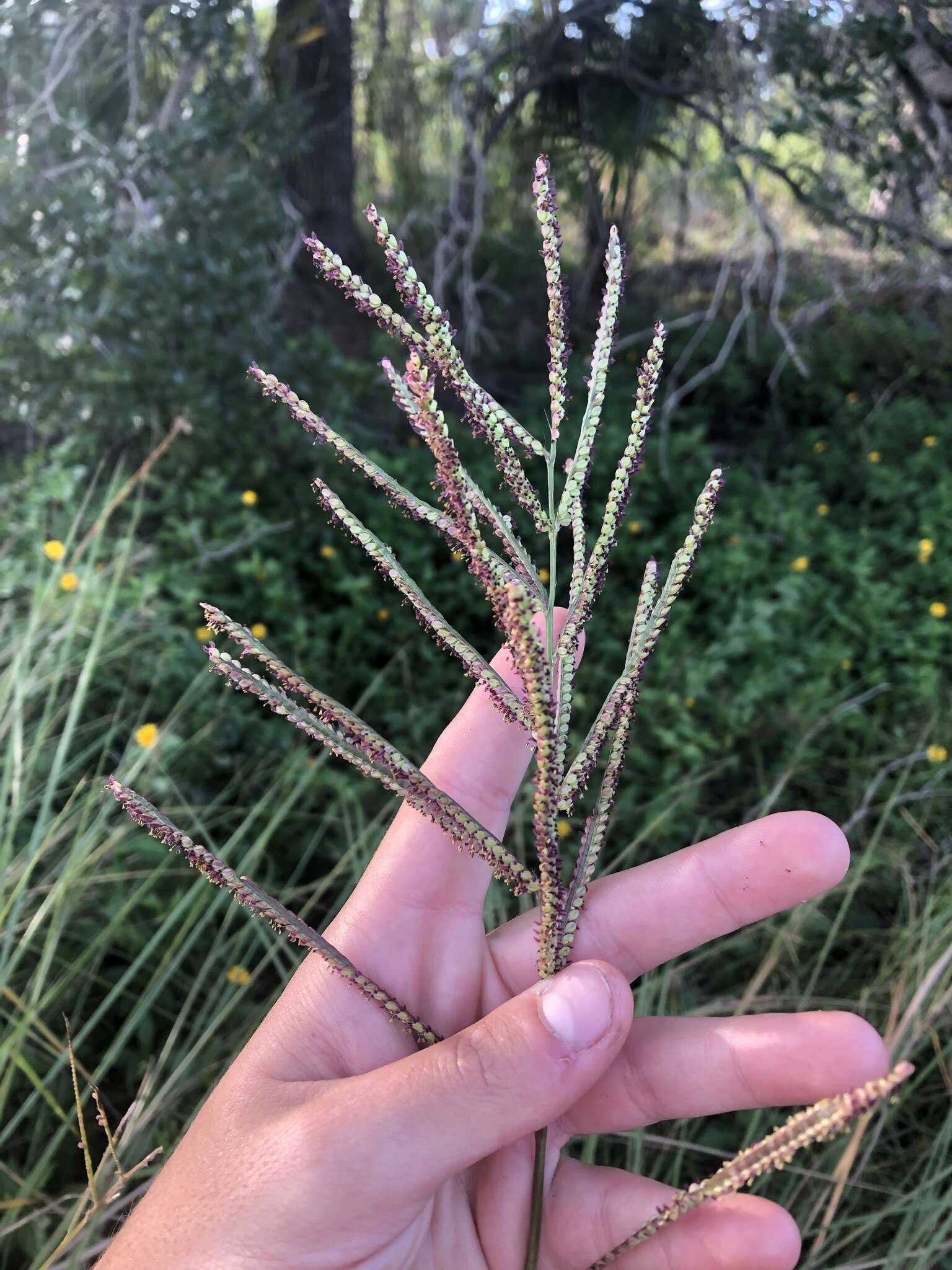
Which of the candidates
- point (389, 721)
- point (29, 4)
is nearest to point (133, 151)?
point (29, 4)

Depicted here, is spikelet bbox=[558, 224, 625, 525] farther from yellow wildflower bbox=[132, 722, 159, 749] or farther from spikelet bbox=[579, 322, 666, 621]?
yellow wildflower bbox=[132, 722, 159, 749]

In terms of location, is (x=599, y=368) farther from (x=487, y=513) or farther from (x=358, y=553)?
(x=358, y=553)

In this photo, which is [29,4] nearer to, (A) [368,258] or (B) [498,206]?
(A) [368,258]

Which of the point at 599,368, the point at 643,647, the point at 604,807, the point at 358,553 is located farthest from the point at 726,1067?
the point at 358,553

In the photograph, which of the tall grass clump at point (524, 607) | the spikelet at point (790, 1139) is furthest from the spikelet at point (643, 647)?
the spikelet at point (790, 1139)

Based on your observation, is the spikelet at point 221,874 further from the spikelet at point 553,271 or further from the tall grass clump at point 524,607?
the spikelet at point 553,271

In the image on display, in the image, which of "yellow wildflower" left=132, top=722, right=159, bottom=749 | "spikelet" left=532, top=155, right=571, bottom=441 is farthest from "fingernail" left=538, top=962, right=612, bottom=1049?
"yellow wildflower" left=132, top=722, right=159, bottom=749
